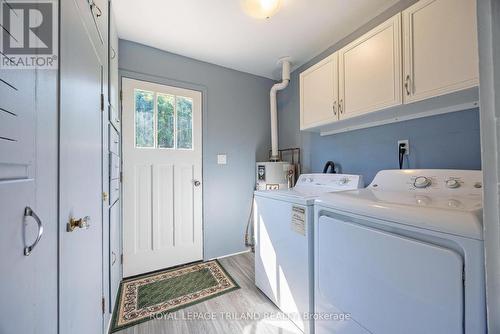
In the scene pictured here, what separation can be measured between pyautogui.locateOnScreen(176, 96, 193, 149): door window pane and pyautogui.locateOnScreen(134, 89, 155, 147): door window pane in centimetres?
27

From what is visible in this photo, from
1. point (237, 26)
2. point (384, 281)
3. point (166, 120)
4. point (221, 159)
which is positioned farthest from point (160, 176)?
point (384, 281)

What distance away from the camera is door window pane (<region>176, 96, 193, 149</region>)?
231cm

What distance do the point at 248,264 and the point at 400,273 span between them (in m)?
1.83

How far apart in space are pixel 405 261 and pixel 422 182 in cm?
67

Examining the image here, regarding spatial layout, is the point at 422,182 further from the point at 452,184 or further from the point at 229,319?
the point at 229,319

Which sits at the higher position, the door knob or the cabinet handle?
the cabinet handle

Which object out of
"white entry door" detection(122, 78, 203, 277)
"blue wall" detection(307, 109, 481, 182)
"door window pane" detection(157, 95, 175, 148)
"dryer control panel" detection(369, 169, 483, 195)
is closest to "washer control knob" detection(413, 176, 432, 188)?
"dryer control panel" detection(369, 169, 483, 195)

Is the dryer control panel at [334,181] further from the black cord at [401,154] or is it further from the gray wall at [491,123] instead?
the gray wall at [491,123]

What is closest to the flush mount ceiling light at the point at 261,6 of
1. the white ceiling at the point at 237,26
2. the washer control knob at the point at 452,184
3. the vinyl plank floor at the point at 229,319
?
the white ceiling at the point at 237,26

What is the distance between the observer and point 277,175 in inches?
98.7

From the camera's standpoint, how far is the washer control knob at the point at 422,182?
3.86ft

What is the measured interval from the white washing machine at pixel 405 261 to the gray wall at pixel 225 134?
1.52 metres
